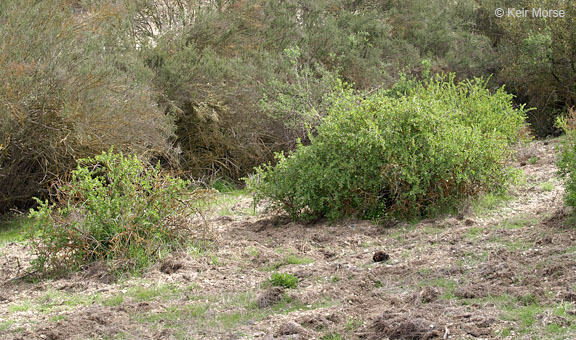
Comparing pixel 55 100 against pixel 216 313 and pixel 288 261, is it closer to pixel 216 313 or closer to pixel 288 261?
pixel 288 261

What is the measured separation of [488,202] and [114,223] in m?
4.16

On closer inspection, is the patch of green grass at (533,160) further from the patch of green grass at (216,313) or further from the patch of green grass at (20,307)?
the patch of green grass at (20,307)

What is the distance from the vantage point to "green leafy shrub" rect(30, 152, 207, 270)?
6500 mm

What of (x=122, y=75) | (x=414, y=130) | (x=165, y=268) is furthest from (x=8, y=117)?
(x=414, y=130)

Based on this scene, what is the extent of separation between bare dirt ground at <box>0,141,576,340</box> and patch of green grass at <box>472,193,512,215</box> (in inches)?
0.8

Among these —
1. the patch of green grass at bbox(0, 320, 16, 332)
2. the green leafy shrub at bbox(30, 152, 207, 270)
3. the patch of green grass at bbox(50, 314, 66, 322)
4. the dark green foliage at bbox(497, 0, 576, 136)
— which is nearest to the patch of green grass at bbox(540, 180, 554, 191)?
the green leafy shrub at bbox(30, 152, 207, 270)

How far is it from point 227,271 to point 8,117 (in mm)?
4393

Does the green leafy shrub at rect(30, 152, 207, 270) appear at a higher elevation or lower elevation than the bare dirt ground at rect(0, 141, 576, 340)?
higher

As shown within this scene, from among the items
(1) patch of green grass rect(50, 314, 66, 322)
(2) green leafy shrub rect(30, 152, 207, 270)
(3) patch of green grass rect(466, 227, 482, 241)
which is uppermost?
(2) green leafy shrub rect(30, 152, 207, 270)

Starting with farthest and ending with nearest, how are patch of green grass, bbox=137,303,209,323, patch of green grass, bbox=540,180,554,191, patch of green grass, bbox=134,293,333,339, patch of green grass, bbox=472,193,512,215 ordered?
patch of green grass, bbox=540,180,554,191, patch of green grass, bbox=472,193,512,215, patch of green grass, bbox=137,303,209,323, patch of green grass, bbox=134,293,333,339

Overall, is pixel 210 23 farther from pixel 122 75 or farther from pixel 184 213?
pixel 184 213

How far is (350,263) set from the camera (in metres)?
6.21

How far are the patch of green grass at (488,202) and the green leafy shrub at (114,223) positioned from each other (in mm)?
3331

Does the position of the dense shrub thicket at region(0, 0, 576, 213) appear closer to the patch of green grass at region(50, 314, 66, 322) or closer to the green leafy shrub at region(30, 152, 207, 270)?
the green leafy shrub at region(30, 152, 207, 270)
